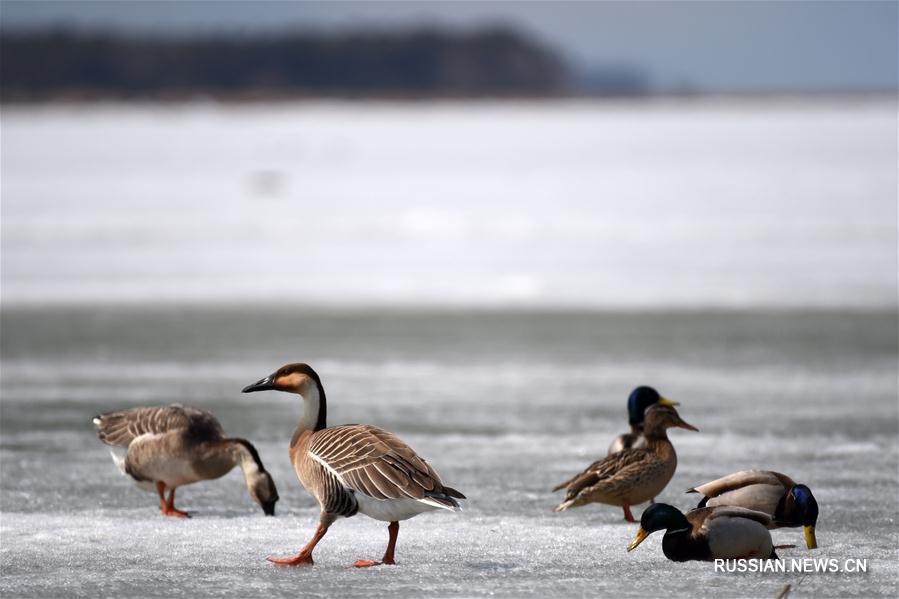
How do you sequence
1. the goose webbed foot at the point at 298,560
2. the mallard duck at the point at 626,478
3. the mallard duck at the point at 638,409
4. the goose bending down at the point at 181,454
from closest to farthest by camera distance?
the goose webbed foot at the point at 298,560 < the mallard duck at the point at 626,478 < the goose bending down at the point at 181,454 < the mallard duck at the point at 638,409

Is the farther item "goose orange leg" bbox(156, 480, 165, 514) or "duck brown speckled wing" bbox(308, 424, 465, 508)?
"goose orange leg" bbox(156, 480, 165, 514)

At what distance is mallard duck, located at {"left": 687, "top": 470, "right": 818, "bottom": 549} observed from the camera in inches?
177

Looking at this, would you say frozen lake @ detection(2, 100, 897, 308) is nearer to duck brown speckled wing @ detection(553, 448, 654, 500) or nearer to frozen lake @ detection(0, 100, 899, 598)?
frozen lake @ detection(0, 100, 899, 598)

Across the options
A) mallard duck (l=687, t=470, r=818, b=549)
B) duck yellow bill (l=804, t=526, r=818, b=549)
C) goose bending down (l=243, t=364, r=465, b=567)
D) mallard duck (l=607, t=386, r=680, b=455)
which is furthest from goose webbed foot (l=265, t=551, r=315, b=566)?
duck yellow bill (l=804, t=526, r=818, b=549)

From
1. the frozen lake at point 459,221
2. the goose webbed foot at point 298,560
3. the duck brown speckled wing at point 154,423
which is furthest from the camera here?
the frozen lake at point 459,221

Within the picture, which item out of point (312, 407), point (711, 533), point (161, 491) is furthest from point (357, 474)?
point (161, 491)

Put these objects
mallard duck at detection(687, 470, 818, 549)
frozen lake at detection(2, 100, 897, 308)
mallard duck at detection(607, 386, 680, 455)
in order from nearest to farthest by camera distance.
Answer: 1. mallard duck at detection(687, 470, 818, 549)
2. mallard duck at detection(607, 386, 680, 455)
3. frozen lake at detection(2, 100, 897, 308)

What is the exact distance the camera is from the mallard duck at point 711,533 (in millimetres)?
4305

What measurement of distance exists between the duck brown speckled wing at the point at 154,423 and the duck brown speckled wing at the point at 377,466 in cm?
85

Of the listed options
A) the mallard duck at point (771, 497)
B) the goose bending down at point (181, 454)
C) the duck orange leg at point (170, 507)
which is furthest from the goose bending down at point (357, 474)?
the mallard duck at point (771, 497)

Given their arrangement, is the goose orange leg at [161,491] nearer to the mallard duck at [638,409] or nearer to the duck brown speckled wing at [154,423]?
the duck brown speckled wing at [154,423]

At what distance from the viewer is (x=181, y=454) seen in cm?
513

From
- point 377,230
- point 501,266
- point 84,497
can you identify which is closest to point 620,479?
point 84,497

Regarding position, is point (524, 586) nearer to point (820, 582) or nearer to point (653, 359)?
point (820, 582)
